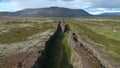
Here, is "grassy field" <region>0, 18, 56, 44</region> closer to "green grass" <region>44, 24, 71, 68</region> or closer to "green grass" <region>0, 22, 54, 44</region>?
"green grass" <region>0, 22, 54, 44</region>

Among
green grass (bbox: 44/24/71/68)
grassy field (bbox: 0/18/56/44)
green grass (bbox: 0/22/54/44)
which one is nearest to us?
green grass (bbox: 44/24/71/68)

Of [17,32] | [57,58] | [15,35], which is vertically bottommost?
[17,32]

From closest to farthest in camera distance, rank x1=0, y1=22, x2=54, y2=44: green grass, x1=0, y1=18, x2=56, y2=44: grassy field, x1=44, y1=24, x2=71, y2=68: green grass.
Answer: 1. x1=44, y1=24, x2=71, y2=68: green grass
2. x1=0, y1=22, x2=54, y2=44: green grass
3. x1=0, y1=18, x2=56, y2=44: grassy field

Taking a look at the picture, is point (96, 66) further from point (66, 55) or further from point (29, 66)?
point (66, 55)

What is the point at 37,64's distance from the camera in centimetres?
3534

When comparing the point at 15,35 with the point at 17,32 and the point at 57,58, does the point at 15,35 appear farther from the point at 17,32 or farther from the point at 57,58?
the point at 57,58

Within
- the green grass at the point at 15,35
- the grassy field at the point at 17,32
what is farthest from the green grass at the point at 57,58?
the grassy field at the point at 17,32

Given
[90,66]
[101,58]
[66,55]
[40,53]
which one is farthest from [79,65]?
[66,55]

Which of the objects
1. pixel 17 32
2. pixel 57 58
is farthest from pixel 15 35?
pixel 57 58

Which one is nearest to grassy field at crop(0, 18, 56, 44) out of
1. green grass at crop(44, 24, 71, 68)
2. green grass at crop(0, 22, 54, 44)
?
green grass at crop(0, 22, 54, 44)

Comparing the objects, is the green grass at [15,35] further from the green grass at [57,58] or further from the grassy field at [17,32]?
the green grass at [57,58]

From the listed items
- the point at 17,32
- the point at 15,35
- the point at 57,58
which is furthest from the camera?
the point at 17,32

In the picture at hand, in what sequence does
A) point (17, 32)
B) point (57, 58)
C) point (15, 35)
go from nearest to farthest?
point (57, 58) → point (15, 35) → point (17, 32)

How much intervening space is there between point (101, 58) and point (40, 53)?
451 inches
